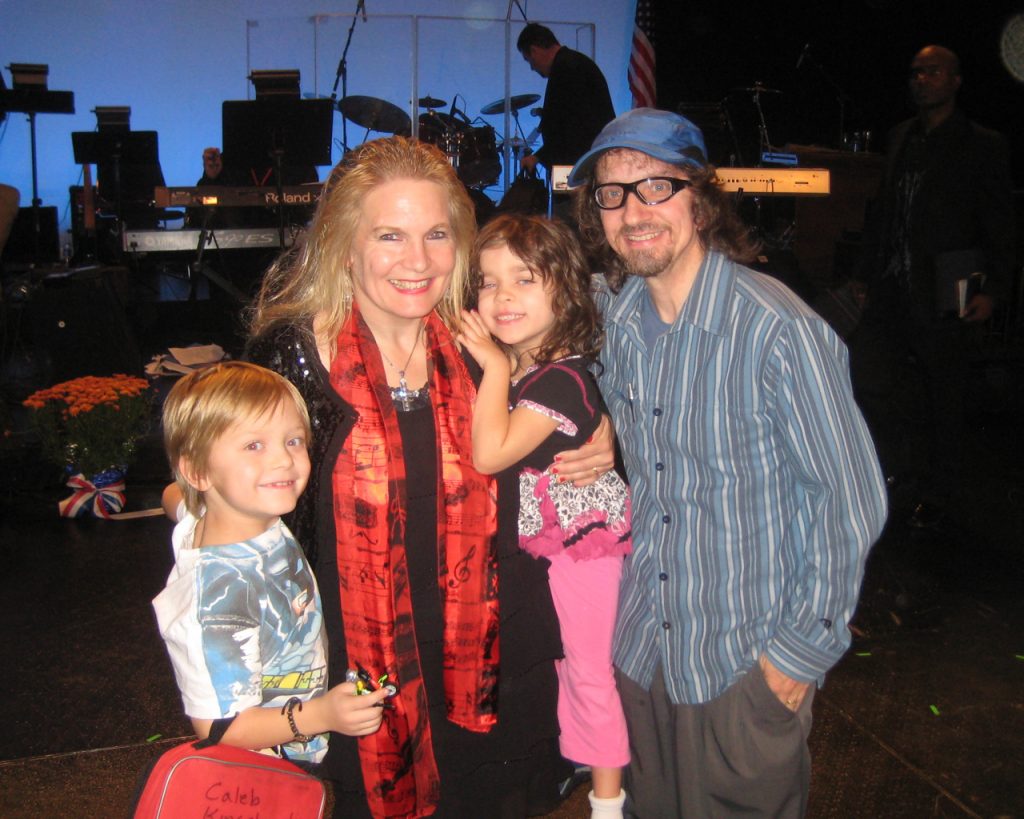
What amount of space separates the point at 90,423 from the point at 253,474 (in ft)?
11.3

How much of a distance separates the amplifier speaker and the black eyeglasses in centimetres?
533

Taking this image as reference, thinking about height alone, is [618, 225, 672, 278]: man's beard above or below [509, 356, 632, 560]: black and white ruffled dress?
above

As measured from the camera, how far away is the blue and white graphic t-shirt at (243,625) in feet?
4.37

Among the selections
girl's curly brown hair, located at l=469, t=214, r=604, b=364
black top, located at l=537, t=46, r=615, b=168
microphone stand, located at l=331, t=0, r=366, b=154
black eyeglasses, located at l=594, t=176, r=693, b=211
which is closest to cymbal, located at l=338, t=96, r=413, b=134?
microphone stand, located at l=331, t=0, r=366, b=154

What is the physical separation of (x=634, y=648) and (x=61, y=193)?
11.1 m

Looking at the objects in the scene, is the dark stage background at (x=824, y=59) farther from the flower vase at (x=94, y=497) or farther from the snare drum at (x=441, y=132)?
the flower vase at (x=94, y=497)

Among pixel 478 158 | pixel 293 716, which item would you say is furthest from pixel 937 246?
pixel 478 158

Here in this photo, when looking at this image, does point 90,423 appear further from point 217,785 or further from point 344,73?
point 344,73

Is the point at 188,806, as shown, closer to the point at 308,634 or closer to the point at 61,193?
the point at 308,634

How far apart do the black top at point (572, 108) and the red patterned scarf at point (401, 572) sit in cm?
414

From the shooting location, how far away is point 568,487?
1.94m

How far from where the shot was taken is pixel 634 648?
1815mm

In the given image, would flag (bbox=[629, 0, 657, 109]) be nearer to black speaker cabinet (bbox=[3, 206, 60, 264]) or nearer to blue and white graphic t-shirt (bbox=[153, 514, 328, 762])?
black speaker cabinet (bbox=[3, 206, 60, 264])

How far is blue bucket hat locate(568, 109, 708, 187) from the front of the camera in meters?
1.72
